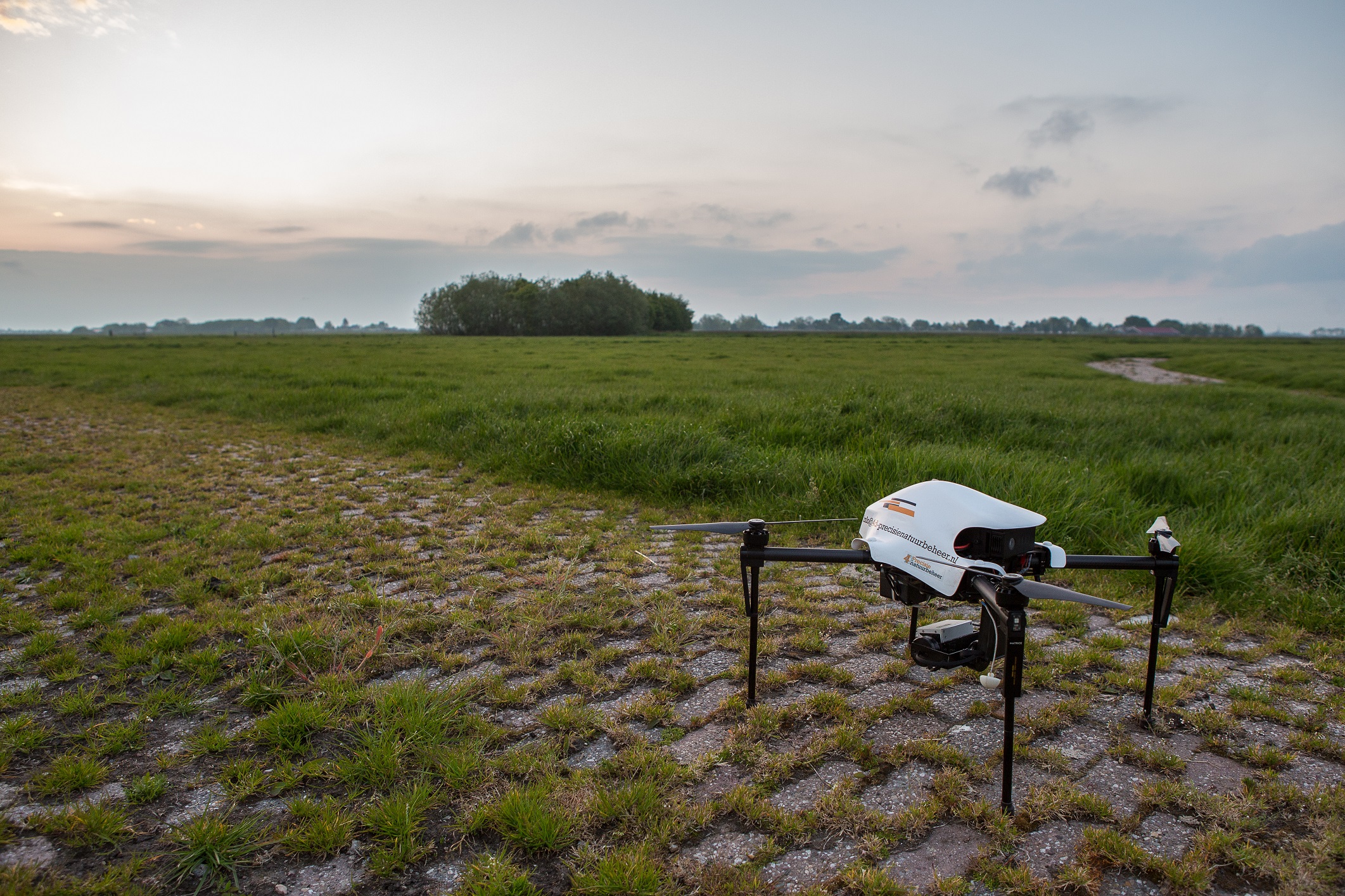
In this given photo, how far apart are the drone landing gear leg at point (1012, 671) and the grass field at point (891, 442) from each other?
3.49 meters

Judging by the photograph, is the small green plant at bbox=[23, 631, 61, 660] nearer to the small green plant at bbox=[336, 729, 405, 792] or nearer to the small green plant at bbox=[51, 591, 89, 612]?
the small green plant at bbox=[51, 591, 89, 612]

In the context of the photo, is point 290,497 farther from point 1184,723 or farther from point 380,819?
point 1184,723

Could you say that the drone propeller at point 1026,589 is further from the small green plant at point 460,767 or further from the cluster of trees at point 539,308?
the cluster of trees at point 539,308

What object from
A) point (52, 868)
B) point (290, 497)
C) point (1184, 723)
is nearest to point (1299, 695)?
point (1184, 723)

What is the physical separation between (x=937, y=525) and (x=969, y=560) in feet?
0.58

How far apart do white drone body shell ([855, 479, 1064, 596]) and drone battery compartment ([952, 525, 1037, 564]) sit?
0.05ft

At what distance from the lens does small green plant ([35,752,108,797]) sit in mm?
2672

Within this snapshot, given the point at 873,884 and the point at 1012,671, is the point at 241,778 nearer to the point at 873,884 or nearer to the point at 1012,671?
the point at 873,884

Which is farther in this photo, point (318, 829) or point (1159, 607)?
point (1159, 607)

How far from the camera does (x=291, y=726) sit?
3.04 meters

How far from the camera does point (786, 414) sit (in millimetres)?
10062

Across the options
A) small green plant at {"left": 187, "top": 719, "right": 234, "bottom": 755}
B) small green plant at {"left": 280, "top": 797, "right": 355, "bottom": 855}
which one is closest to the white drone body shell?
small green plant at {"left": 280, "top": 797, "right": 355, "bottom": 855}

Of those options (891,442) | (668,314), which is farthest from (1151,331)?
(891,442)

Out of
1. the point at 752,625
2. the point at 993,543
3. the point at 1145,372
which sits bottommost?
the point at 752,625
